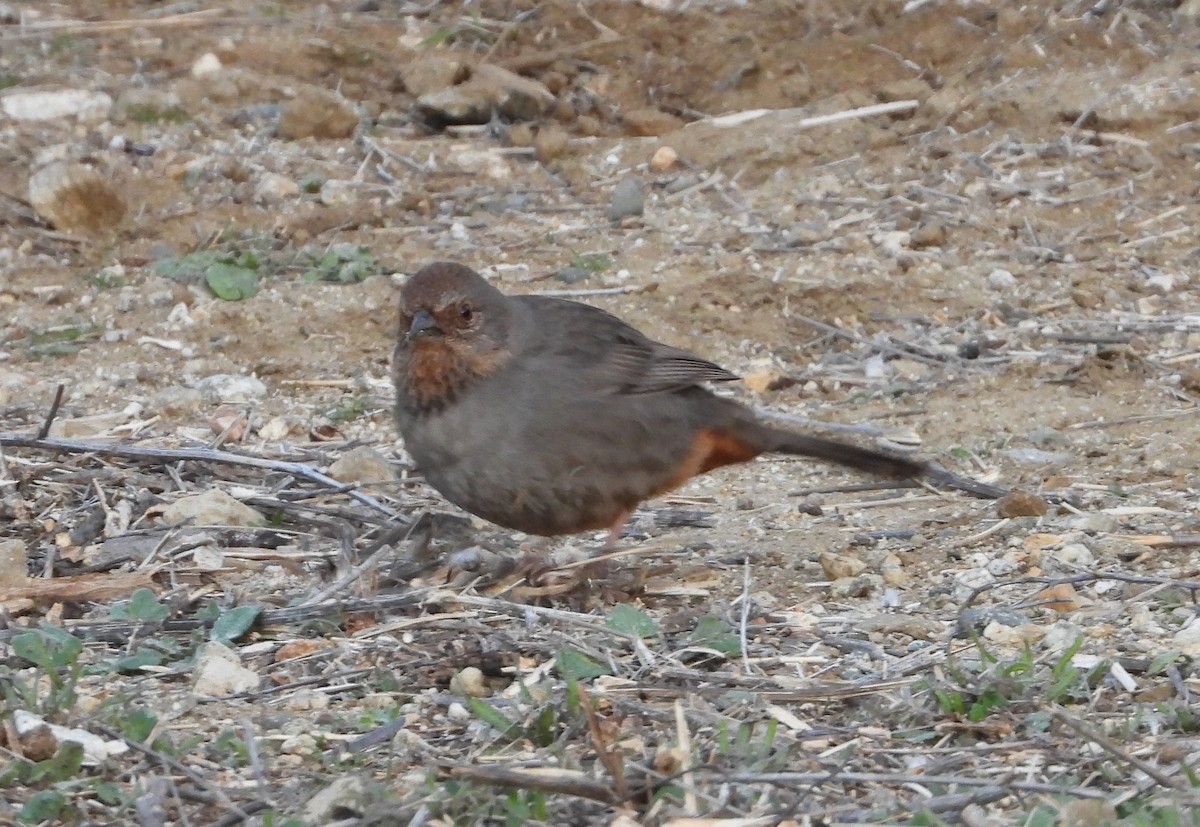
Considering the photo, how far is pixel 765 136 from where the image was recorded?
27.4 ft

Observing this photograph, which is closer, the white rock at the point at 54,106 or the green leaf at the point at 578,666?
the green leaf at the point at 578,666

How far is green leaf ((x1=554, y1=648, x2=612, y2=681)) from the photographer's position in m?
3.81

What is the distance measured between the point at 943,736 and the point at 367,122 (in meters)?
5.85

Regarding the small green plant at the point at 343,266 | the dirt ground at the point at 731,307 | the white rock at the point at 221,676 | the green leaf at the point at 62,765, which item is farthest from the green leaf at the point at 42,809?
the small green plant at the point at 343,266

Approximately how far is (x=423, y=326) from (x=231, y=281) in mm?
2454

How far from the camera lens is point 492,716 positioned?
3.49 metres

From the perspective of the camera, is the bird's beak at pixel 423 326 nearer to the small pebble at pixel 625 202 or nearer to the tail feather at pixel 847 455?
the tail feather at pixel 847 455

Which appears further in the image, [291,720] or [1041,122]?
[1041,122]

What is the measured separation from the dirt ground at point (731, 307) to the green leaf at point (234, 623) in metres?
0.06

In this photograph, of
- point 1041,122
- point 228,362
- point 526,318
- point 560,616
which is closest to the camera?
point 560,616

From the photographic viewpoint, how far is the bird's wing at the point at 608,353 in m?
5.03

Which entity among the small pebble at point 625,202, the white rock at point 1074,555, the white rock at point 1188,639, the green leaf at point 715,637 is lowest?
the white rock at point 1074,555

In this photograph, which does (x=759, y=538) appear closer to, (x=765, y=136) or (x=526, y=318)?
(x=526, y=318)

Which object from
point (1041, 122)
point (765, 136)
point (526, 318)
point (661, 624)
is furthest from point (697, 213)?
point (661, 624)
